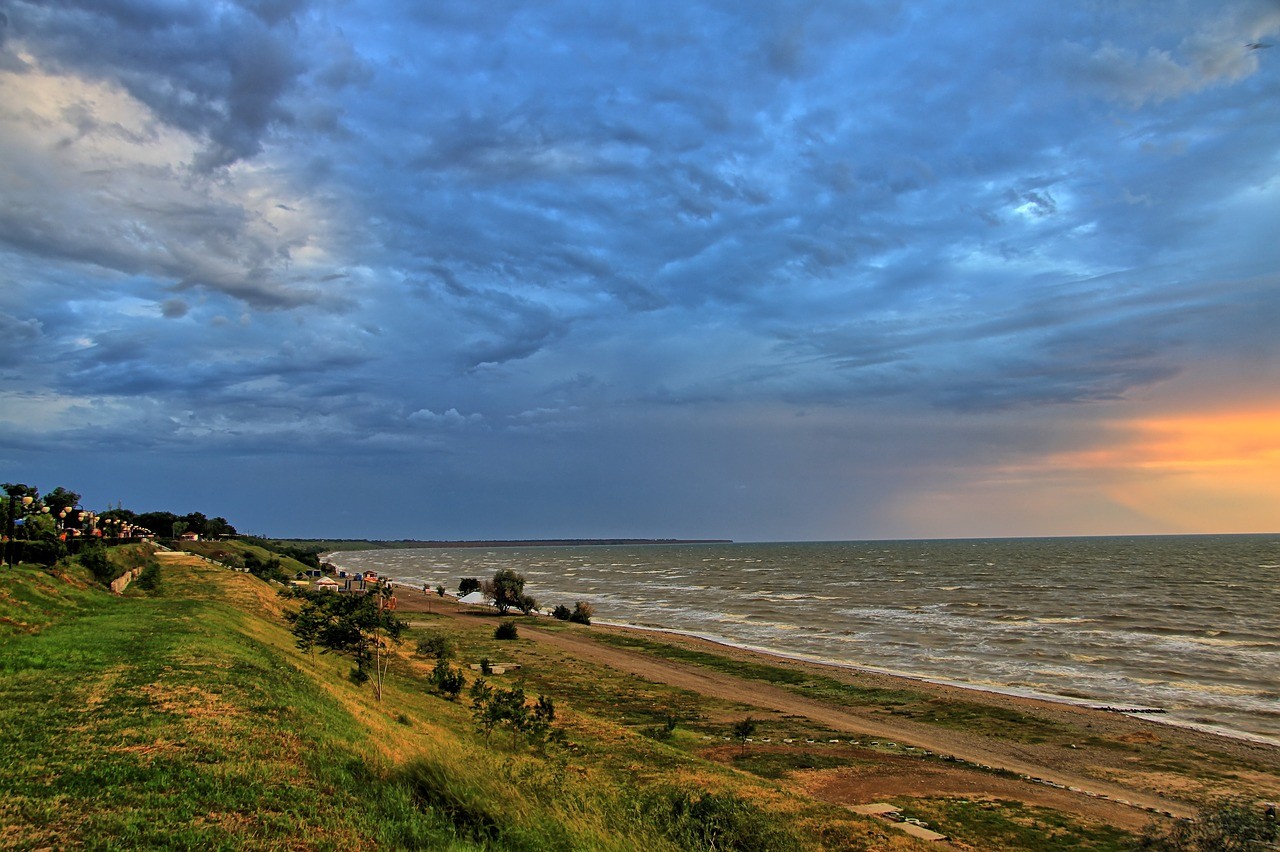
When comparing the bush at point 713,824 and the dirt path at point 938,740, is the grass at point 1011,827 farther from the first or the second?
the bush at point 713,824

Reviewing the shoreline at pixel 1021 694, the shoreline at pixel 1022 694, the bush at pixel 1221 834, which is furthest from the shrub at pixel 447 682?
the bush at pixel 1221 834

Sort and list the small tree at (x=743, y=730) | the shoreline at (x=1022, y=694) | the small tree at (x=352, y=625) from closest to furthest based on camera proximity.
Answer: the small tree at (x=352, y=625), the small tree at (x=743, y=730), the shoreline at (x=1022, y=694)

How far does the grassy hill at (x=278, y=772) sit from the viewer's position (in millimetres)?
8867

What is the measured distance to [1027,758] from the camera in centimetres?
2573

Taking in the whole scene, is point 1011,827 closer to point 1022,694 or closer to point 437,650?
point 1022,694

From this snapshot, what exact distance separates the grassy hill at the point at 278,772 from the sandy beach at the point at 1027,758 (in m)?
6.31

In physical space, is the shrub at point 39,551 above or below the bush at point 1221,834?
above

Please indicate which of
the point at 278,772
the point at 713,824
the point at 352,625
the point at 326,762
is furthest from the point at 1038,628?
the point at 278,772

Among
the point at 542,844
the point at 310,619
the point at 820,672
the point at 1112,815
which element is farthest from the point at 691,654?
the point at 542,844

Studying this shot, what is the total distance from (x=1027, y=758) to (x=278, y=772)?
86.6 feet

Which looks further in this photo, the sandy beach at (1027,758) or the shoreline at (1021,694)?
the shoreline at (1021,694)

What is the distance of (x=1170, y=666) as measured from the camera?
138 feet

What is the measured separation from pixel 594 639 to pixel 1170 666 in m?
40.2

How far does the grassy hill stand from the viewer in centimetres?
887
